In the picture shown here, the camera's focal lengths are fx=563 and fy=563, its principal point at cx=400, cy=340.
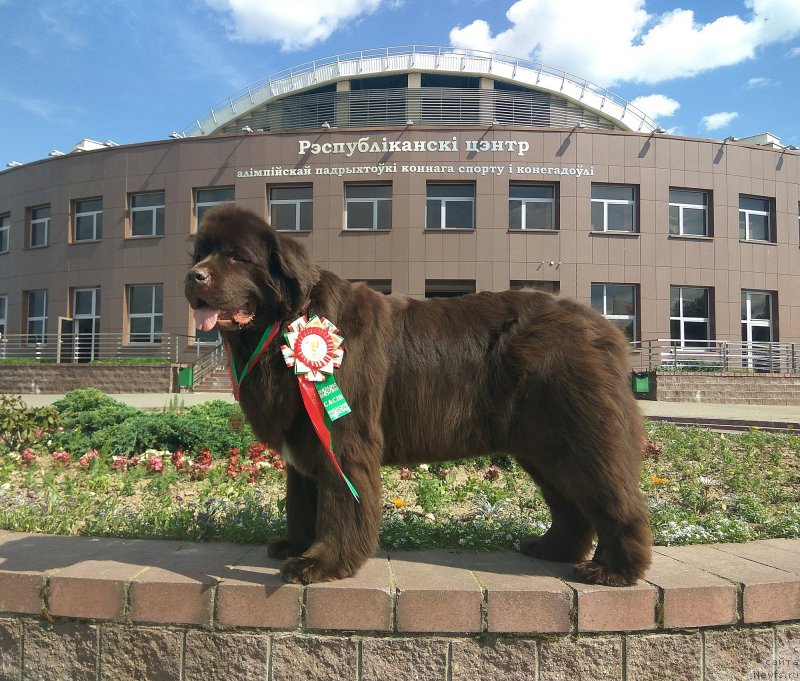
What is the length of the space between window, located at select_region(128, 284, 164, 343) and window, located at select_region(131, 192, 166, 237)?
2.65 meters

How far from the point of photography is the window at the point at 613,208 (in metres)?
25.1

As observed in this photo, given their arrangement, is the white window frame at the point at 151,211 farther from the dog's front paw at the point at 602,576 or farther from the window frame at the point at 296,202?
the dog's front paw at the point at 602,576

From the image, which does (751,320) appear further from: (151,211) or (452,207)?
(151,211)

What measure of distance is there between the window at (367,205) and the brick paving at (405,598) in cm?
2337

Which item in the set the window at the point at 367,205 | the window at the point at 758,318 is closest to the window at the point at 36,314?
the window at the point at 367,205

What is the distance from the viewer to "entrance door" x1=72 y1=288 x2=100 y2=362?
26586mm

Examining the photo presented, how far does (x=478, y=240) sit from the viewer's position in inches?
967

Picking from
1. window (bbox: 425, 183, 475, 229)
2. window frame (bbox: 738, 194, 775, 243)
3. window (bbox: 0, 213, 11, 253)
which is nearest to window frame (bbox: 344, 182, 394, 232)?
window (bbox: 425, 183, 475, 229)

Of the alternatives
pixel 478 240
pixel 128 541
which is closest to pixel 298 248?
pixel 128 541

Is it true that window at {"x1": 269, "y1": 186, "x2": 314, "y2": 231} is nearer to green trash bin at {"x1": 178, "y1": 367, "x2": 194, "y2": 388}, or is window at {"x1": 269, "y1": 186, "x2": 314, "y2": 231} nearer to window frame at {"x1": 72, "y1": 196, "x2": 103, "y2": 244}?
green trash bin at {"x1": 178, "y1": 367, "x2": 194, "y2": 388}

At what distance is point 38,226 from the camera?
1135 inches

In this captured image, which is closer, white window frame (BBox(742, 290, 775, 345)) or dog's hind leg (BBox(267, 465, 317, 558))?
dog's hind leg (BBox(267, 465, 317, 558))

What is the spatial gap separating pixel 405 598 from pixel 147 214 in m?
27.8

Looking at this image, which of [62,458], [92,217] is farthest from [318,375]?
[92,217]
